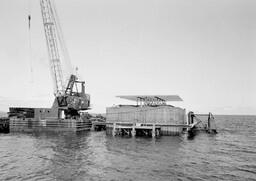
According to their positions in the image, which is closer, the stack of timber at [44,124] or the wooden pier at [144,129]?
the wooden pier at [144,129]

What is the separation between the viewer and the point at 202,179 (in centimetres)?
2539

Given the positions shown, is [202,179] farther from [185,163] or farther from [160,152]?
[160,152]

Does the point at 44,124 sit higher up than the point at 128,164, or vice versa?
the point at 44,124

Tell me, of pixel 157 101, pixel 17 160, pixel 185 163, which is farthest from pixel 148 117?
pixel 17 160

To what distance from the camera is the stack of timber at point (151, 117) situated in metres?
61.3

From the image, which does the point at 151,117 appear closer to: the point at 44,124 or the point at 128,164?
the point at 128,164

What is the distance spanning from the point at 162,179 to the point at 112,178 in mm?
5434

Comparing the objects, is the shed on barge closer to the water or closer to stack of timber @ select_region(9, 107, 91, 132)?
stack of timber @ select_region(9, 107, 91, 132)

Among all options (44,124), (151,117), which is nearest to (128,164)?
(151,117)

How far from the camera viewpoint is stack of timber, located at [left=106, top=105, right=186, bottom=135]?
201 feet

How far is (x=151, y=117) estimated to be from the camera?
206ft

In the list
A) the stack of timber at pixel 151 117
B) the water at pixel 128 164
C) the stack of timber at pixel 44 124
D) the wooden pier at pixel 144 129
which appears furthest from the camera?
the stack of timber at pixel 44 124

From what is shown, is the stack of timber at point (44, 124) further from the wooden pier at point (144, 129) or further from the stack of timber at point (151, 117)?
the wooden pier at point (144, 129)

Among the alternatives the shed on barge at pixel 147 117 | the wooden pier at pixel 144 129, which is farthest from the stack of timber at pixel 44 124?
the wooden pier at pixel 144 129
